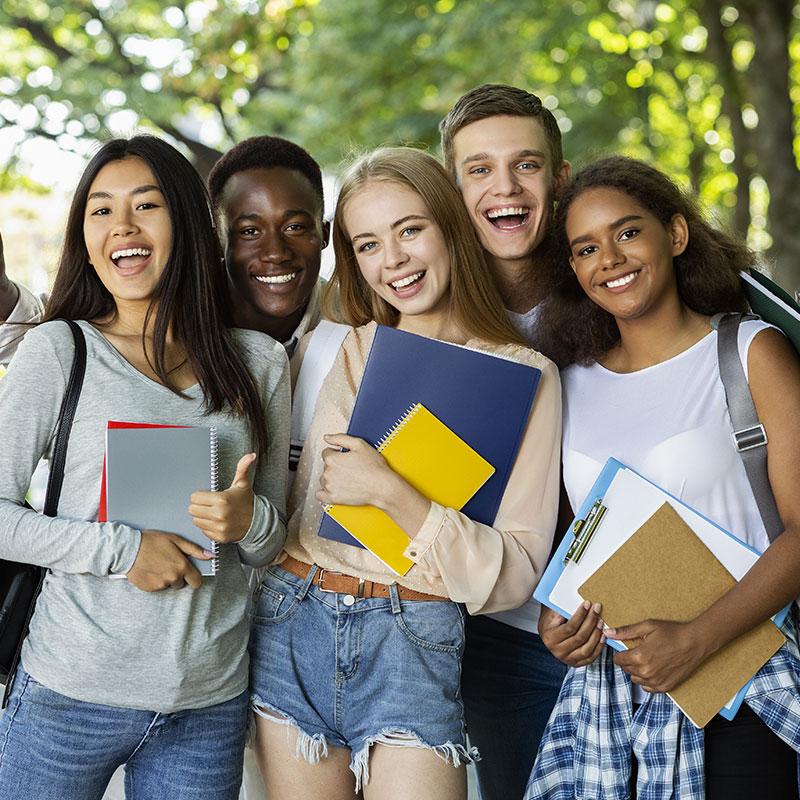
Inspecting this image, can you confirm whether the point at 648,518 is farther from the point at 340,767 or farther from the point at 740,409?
the point at 340,767

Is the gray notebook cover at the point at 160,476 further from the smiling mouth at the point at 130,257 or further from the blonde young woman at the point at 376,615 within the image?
the smiling mouth at the point at 130,257

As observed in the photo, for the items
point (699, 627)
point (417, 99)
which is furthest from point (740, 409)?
point (417, 99)

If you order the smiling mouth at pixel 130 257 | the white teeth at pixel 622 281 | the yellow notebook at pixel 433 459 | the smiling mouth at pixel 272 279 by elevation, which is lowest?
the yellow notebook at pixel 433 459

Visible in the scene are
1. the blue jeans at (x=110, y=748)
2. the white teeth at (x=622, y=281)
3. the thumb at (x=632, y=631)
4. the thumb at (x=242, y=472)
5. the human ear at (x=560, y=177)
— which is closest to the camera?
the blue jeans at (x=110, y=748)

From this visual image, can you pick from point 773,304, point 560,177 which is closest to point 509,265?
point 560,177

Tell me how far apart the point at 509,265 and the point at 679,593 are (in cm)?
119

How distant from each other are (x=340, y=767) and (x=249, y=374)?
96 cm

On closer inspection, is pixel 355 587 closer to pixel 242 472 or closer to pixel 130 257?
pixel 242 472

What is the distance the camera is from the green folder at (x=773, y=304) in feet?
7.48

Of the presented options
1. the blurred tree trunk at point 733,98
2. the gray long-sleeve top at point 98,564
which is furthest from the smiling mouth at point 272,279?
the blurred tree trunk at point 733,98

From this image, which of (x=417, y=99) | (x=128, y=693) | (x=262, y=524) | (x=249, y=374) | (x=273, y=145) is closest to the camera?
(x=128, y=693)

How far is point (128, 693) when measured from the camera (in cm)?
201

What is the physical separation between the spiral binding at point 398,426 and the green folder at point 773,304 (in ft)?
2.99

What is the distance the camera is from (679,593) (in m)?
2.21
